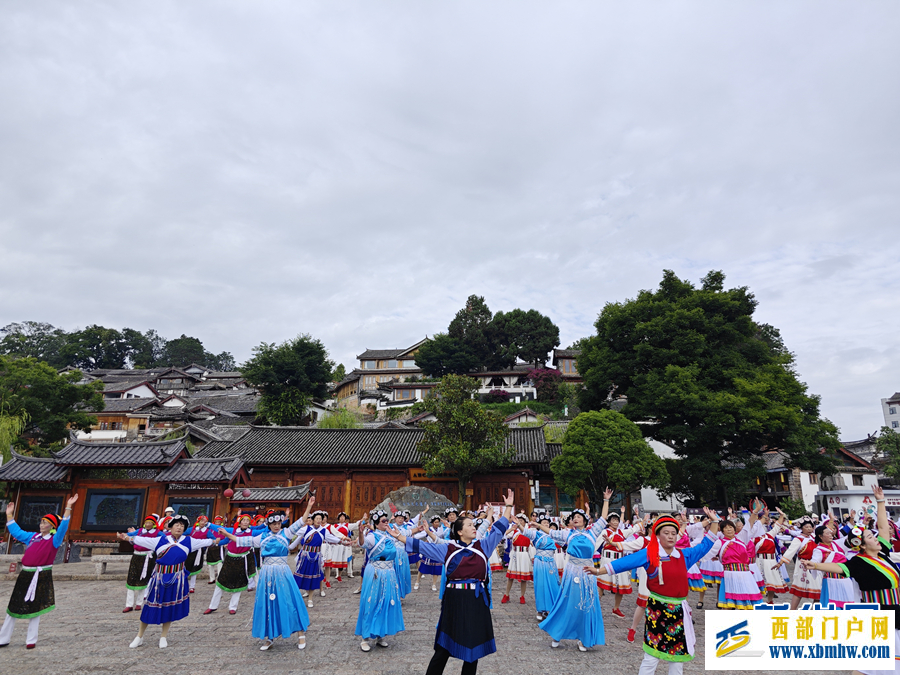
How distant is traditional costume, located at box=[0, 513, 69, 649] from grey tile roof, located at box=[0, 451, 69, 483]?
475 inches

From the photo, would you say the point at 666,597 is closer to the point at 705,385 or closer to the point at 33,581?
the point at 33,581

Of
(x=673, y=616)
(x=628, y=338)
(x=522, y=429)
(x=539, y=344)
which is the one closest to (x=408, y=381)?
(x=539, y=344)

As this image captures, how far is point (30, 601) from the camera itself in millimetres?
7410

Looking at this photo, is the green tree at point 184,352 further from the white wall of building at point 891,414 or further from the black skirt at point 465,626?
the white wall of building at point 891,414

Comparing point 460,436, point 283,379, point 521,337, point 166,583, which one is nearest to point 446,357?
point 521,337

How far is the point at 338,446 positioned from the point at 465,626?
24.2m

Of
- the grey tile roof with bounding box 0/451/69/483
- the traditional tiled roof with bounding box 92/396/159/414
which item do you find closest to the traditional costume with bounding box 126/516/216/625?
the grey tile roof with bounding box 0/451/69/483

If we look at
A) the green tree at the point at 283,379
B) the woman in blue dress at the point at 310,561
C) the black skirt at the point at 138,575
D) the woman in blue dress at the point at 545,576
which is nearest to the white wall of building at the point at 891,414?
the green tree at the point at 283,379

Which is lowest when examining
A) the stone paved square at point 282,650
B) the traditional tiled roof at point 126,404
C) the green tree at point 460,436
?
the stone paved square at point 282,650

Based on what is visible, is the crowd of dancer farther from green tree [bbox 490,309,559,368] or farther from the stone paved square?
green tree [bbox 490,309,559,368]

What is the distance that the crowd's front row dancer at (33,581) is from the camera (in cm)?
738

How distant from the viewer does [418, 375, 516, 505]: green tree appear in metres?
22.6

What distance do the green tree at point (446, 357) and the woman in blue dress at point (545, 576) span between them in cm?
4630

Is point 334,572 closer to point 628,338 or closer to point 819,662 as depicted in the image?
point 819,662
